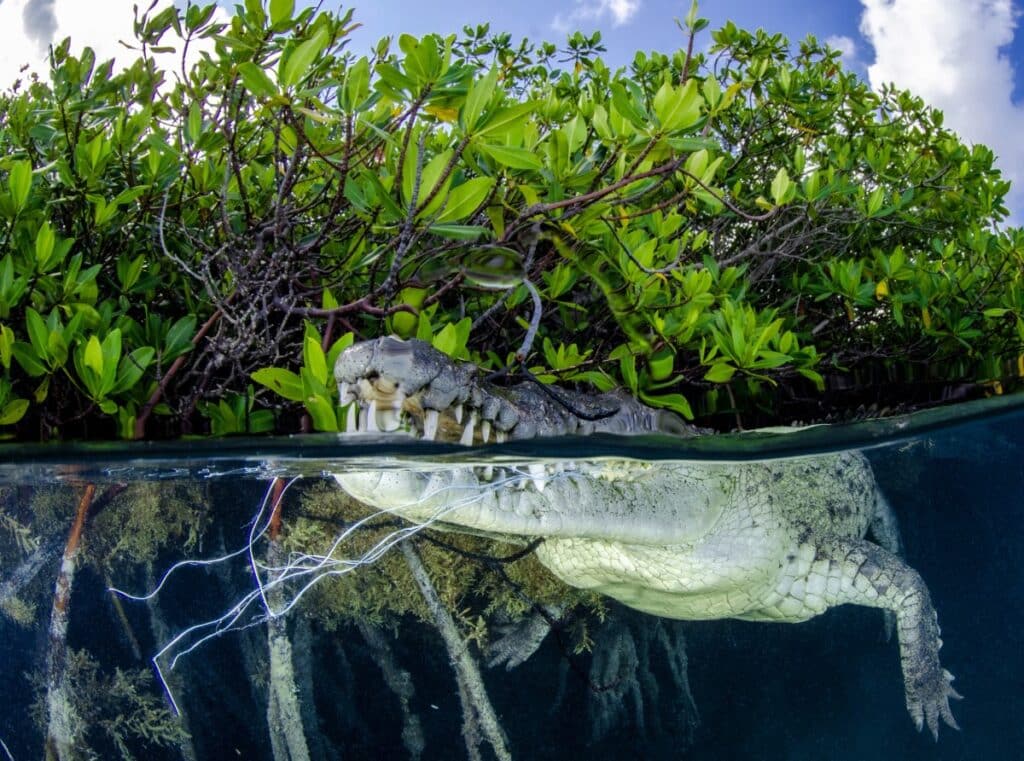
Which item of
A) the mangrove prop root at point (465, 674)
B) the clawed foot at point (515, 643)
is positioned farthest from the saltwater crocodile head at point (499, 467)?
the clawed foot at point (515, 643)

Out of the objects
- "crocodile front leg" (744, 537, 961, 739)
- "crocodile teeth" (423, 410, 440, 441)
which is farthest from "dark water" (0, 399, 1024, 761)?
"crocodile front leg" (744, 537, 961, 739)

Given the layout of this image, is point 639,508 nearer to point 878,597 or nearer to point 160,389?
point 878,597

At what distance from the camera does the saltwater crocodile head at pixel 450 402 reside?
6.58 ft

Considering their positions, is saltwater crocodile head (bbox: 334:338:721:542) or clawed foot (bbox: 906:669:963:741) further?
clawed foot (bbox: 906:669:963:741)

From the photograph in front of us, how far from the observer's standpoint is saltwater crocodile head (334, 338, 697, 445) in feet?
6.58

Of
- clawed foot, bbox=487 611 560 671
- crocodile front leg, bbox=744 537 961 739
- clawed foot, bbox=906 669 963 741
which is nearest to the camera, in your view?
clawed foot, bbox=487 611 560 671

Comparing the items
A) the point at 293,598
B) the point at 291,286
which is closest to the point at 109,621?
the point at 293,598

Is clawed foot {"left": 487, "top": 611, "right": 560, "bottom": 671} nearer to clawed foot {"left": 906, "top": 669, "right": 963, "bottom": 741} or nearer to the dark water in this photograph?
the dark water

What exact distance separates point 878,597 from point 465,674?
192 cm

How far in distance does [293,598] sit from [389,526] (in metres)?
0.54

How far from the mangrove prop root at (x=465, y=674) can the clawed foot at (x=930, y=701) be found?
202cm

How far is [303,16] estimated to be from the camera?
2.57m

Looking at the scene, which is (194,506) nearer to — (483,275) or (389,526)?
(389,526)

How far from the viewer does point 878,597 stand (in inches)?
146
